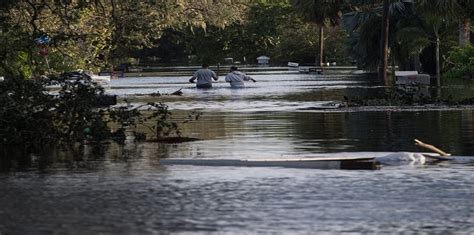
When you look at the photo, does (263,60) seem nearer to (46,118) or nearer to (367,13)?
(367,13)

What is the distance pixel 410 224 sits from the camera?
36.7 feet

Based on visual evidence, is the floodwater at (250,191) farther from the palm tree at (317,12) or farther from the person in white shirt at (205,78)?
the palm tree at (317,12)

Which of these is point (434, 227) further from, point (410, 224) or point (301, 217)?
point (301, 217)

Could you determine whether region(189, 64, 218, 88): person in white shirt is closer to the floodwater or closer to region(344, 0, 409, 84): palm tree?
region(344, 0, 409, 84): palm tree

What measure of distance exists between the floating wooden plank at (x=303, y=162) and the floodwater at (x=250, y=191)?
291mm

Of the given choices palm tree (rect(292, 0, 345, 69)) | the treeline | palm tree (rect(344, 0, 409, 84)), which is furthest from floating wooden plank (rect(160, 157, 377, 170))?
palm tree (rect(292, 0, 345, 69))

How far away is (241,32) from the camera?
136 m

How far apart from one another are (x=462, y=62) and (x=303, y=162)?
4586cm

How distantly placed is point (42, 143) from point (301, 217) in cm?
912

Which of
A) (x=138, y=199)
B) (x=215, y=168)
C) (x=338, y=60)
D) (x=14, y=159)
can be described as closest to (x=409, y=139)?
(x=215, y=168)

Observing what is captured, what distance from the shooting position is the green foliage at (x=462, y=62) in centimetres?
5962

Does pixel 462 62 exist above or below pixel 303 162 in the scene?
above

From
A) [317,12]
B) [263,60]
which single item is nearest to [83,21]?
[317,12]

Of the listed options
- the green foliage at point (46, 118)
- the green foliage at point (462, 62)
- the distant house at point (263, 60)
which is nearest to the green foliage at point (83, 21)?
the green foliage at point (46, 118)
